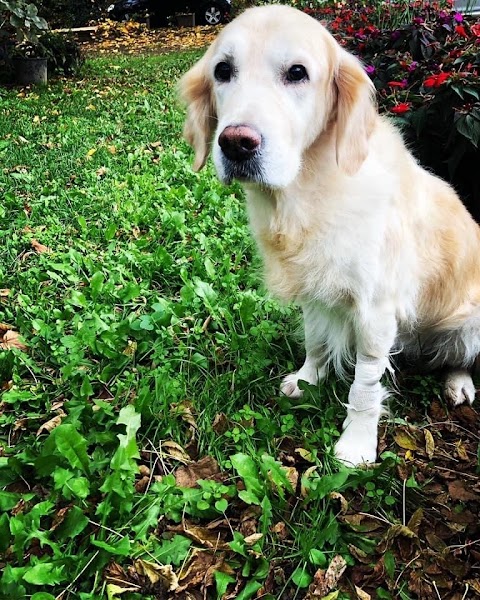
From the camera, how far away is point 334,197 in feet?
6.33

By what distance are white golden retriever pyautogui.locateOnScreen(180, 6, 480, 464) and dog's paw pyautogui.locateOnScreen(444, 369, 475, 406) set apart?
0.78 ft

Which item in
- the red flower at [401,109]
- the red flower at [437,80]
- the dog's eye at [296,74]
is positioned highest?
the dog's eye at [296,74]

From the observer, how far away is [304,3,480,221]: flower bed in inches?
108

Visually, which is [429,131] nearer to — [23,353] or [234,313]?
[234,313]

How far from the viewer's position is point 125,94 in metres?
7.66

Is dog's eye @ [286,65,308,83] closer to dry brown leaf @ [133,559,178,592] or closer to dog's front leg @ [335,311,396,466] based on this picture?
dog's front leg @ [335,311,396,466]

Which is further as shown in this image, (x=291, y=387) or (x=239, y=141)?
(x=291, y=387)

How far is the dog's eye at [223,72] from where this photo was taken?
189cm

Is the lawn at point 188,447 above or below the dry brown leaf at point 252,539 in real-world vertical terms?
below

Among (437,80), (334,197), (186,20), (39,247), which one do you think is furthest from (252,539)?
(186,20)

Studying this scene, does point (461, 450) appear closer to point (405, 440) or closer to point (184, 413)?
point (405, 440)

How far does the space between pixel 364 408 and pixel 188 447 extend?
71 centimetres

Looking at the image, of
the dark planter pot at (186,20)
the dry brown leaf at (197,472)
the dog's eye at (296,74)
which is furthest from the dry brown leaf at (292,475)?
the dark planter pot at (186,20)

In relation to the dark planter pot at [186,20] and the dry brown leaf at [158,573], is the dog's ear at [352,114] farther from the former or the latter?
the dark planter pot at [186,20]
